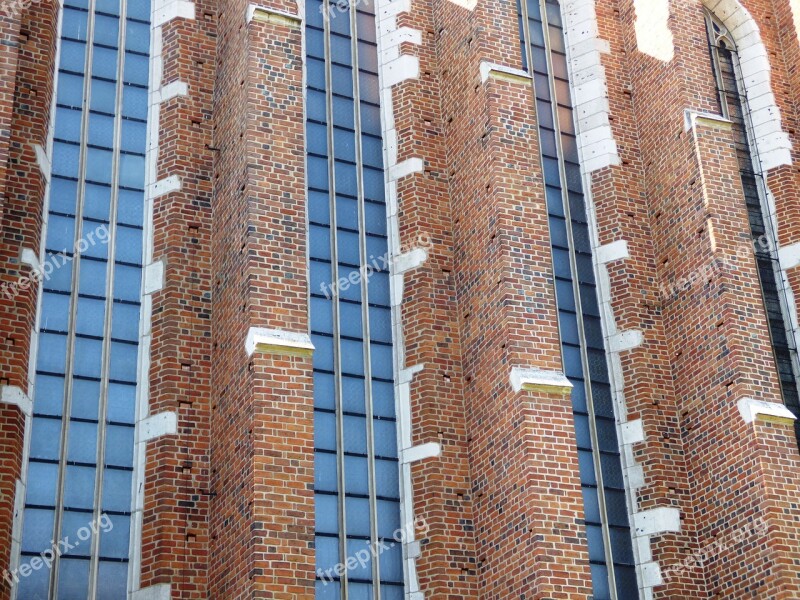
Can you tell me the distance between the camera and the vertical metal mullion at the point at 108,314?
14.9 meters

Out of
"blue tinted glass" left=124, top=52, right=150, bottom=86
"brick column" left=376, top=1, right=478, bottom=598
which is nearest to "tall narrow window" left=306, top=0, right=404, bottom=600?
"brick column" left=376, top=1, right=478, bottom=598

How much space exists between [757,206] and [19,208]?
13.0m

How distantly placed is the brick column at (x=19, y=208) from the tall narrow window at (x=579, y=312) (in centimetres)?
817

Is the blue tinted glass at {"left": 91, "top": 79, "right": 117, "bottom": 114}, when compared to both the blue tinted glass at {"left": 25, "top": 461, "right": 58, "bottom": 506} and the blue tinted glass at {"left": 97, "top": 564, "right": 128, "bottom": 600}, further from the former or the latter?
the blue tinted glass at {"left": 97, "top": 564, "right": 128, "bottom": 600}

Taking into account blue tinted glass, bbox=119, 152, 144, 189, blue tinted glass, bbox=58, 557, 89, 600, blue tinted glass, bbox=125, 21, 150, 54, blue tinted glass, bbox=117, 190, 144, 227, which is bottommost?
blue tinted glass, bbox=58, 557, 89, 600

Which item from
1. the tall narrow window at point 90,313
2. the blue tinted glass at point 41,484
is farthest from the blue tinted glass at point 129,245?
the blue tinted glass at point 41,484

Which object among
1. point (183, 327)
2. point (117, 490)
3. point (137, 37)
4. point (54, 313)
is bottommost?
point (117, 490)

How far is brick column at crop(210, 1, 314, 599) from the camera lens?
13.7 metres

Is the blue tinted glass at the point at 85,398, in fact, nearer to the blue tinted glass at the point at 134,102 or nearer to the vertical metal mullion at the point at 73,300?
the vertical metal mullion at the point at 73,300

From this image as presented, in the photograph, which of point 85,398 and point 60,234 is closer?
point 85,398

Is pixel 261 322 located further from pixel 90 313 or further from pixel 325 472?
pixel 90 313

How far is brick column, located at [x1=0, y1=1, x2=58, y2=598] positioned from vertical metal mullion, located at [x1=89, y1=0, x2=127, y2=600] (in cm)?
97

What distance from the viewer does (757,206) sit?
21.5m

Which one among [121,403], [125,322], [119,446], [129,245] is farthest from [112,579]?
[129,245]
